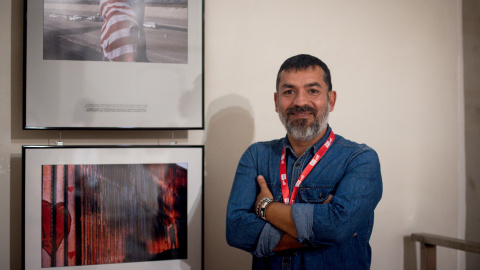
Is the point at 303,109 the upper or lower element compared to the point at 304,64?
lower

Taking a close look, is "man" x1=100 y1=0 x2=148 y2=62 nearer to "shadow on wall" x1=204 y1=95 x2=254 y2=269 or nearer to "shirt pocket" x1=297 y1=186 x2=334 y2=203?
"shadow on wall" x1=204 y1=95 x2=254 y2=269

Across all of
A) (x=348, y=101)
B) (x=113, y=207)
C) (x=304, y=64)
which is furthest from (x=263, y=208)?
(x=348, y=101)

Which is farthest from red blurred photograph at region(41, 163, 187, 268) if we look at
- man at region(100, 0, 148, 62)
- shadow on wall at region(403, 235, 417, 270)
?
shadow on wall at region(403, 235, 417, 270)

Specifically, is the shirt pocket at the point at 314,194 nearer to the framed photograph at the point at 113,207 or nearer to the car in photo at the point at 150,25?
the framed photograph at the point at 113,207

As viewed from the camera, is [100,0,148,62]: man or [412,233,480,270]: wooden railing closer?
[100,0,148,62]: man

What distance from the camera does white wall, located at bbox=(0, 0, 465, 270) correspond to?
173 cm

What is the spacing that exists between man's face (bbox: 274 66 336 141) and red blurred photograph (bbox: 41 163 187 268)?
2.03ft

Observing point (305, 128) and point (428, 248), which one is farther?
point (428, 248)

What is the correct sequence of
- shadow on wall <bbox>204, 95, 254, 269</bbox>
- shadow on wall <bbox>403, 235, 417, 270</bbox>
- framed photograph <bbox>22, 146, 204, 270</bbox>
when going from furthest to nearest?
1. shadow on wall <bbox>403, 235, 417, 270</bbox>
2. shadow on wall <bbox>204, 95, 254, 269</bbox>
3. framed photograph <bbox>22, 146, 204, 270</bbox>

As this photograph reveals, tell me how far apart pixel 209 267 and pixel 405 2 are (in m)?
1.84

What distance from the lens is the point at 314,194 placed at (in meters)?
1.38

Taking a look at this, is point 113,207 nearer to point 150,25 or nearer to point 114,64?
point 114,64

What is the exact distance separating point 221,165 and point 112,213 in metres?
0.57

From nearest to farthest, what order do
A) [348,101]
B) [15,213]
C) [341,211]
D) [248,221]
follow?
[341,211], [248,221], [15,213], [348,101]
